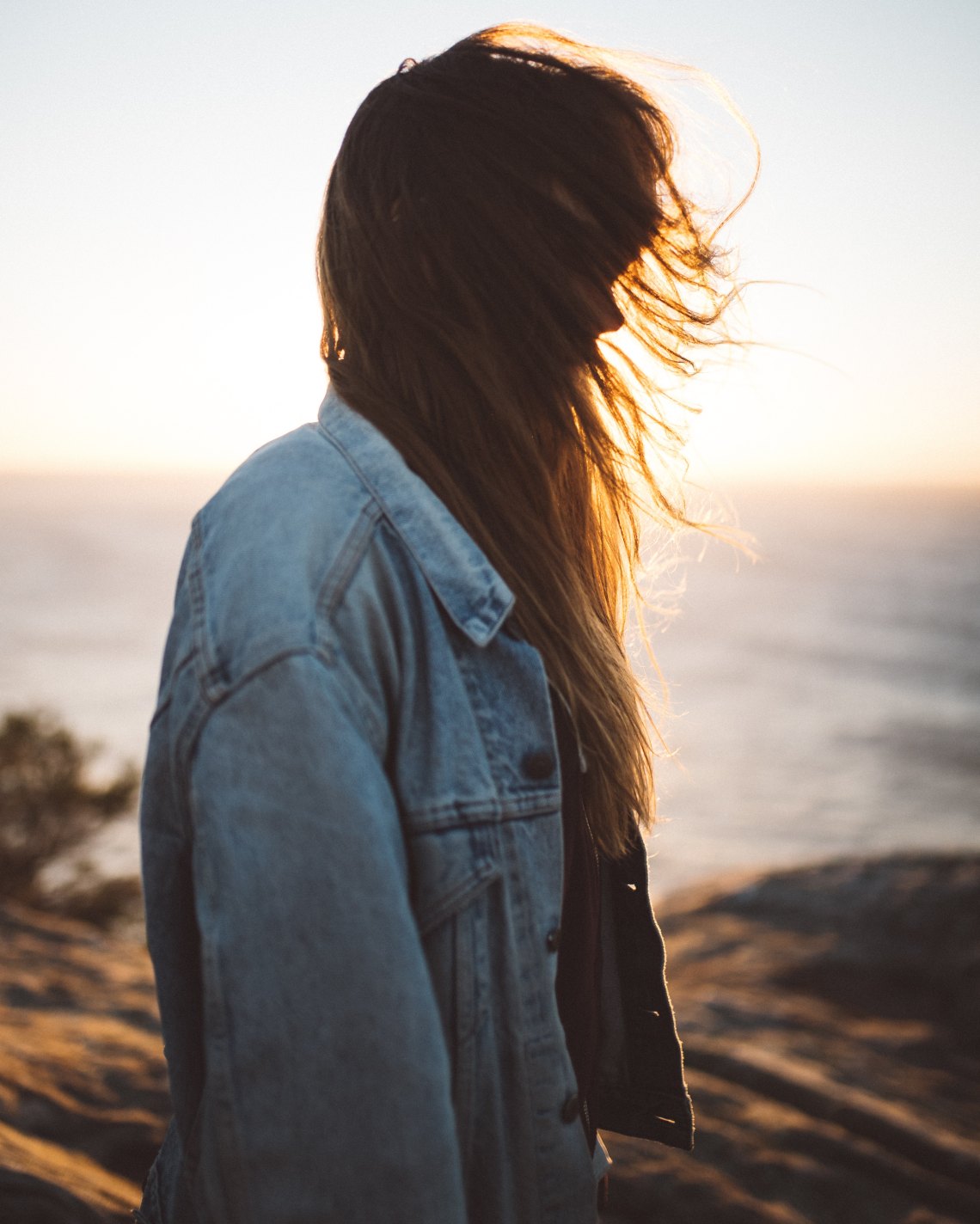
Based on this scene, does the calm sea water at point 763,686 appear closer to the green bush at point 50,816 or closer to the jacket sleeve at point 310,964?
the jacket sleeve at point 310,964

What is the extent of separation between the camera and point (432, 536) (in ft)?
3.18

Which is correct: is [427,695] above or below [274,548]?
below

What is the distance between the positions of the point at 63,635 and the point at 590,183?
135 ft

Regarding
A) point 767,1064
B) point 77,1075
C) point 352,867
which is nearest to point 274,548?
point 352,867

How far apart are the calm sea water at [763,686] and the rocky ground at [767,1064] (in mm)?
1168

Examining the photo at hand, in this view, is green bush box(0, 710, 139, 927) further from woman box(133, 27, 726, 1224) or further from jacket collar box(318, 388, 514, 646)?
jacket collar box(318, 388, 514, 646)

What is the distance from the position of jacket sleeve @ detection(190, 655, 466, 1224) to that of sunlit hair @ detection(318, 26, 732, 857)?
388 millimetres

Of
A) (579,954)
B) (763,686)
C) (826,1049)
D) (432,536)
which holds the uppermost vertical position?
(432,536)

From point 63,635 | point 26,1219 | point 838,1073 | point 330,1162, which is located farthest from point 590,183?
point 63,635

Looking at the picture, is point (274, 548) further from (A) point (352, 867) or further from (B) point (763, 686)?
(B) point (763, 686)

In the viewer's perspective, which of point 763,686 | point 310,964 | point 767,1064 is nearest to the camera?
point 310,964

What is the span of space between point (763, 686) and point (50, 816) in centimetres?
3019

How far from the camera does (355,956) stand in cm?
76

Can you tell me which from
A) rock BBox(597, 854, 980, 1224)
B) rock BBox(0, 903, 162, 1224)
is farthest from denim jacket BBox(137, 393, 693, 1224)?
rock BBox(597, 854, 980, 1224)
